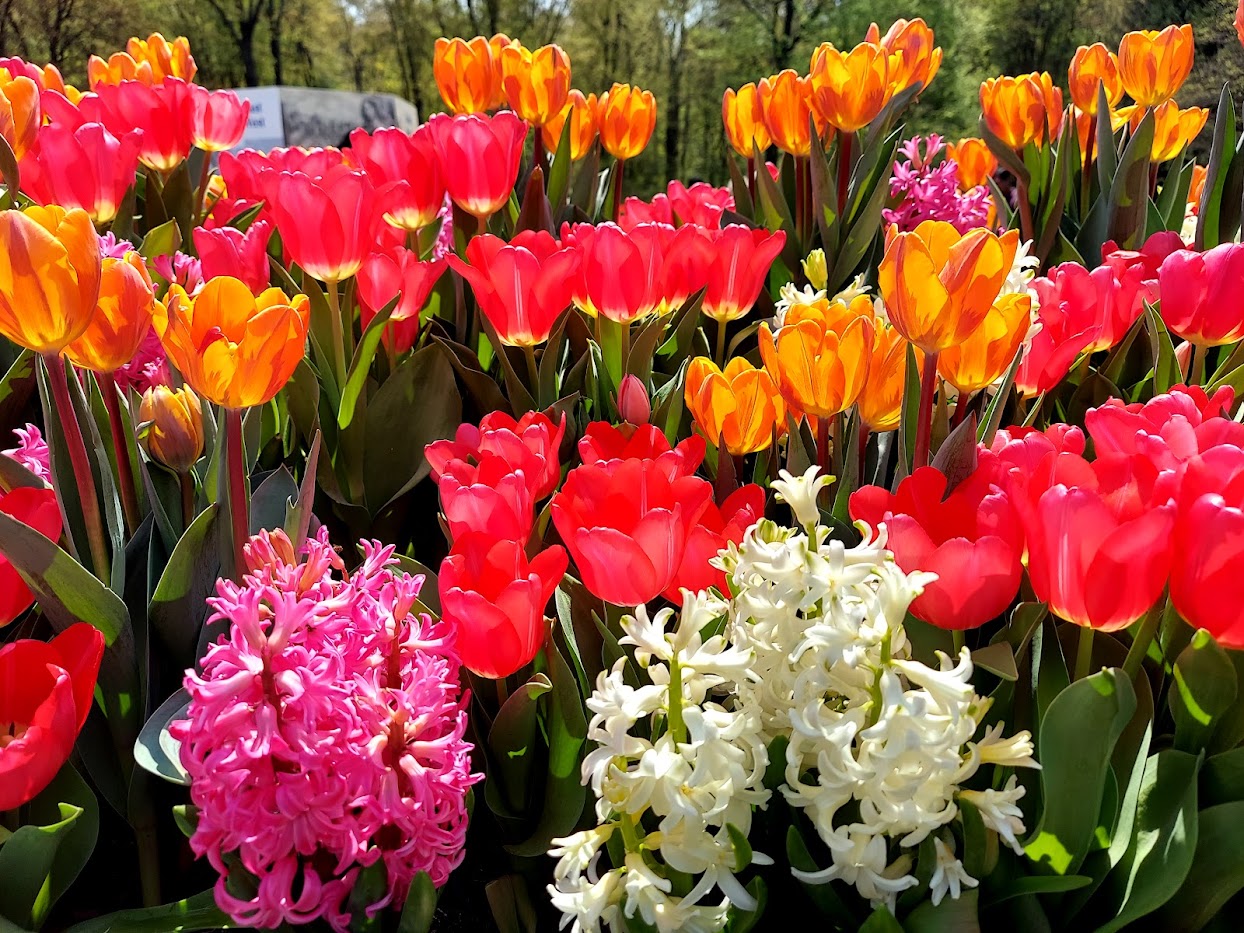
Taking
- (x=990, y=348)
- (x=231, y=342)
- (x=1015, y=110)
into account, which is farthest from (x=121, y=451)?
(x=1015, y=110)

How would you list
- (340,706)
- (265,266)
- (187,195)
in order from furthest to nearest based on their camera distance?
→ (187,195), (265,266), (340,706)

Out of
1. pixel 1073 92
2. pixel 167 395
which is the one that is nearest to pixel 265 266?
pixel 167 395

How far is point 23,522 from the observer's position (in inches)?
35.1

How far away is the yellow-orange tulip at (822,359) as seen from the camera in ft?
3.26

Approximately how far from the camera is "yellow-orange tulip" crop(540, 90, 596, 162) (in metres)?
2.32

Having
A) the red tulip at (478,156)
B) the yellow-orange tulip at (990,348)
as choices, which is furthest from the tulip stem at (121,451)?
the yellow-orange tulip at (990,348)

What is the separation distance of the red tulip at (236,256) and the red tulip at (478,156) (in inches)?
15.9

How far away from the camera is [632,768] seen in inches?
28.2

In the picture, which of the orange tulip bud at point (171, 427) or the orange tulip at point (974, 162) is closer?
the orange tulip bud at point (171, 427)

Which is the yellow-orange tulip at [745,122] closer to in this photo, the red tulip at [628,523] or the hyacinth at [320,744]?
the red tulip at [628,523]

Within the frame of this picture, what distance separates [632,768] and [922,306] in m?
0.51

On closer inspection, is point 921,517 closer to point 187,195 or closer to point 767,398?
point 767,398

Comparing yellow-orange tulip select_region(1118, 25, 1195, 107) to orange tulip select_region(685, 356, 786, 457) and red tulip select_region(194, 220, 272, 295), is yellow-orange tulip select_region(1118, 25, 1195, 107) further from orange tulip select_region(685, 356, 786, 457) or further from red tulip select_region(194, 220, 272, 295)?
red tulip select_region(194, 220, 272, 295)

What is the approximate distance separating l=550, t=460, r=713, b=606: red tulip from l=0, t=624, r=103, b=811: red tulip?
404 millimetres
